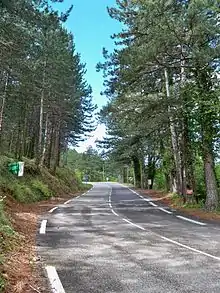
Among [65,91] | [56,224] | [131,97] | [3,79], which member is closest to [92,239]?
[56,224]

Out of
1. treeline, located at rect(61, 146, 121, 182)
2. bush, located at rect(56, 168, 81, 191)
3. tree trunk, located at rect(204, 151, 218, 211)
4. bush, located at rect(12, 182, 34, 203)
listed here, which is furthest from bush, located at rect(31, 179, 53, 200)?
treeline, located at rect(61, 146, 121, 182)

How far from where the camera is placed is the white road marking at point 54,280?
17.5ft

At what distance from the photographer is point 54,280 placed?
583 centimetres

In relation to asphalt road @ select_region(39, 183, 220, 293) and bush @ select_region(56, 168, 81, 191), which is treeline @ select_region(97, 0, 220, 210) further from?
bush @ select_region(56, 168, 81, 191)

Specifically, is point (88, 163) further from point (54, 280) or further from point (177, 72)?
point (54, 280)

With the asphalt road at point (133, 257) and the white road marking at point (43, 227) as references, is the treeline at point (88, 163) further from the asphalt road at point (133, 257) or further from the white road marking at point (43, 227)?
the asphalt road at point (133, 257)

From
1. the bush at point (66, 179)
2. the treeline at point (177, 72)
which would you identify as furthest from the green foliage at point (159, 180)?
the treeline at point (177, 72)

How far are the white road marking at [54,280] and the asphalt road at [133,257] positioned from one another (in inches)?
3.4

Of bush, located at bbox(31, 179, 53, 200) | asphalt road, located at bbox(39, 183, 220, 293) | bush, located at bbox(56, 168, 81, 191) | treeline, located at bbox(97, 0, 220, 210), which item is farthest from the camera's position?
bush, located at bbox(56, 168, 81, 191)

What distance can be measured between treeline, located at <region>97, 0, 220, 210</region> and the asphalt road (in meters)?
7.24

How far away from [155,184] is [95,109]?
13.1 metres

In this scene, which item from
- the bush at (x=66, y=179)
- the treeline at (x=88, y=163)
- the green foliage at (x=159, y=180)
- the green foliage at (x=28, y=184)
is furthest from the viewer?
the treeline at (x=88, y=163)

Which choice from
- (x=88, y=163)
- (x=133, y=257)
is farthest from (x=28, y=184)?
(x=88, y=163)

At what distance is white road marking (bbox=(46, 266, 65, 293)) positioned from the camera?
5.34 meters
